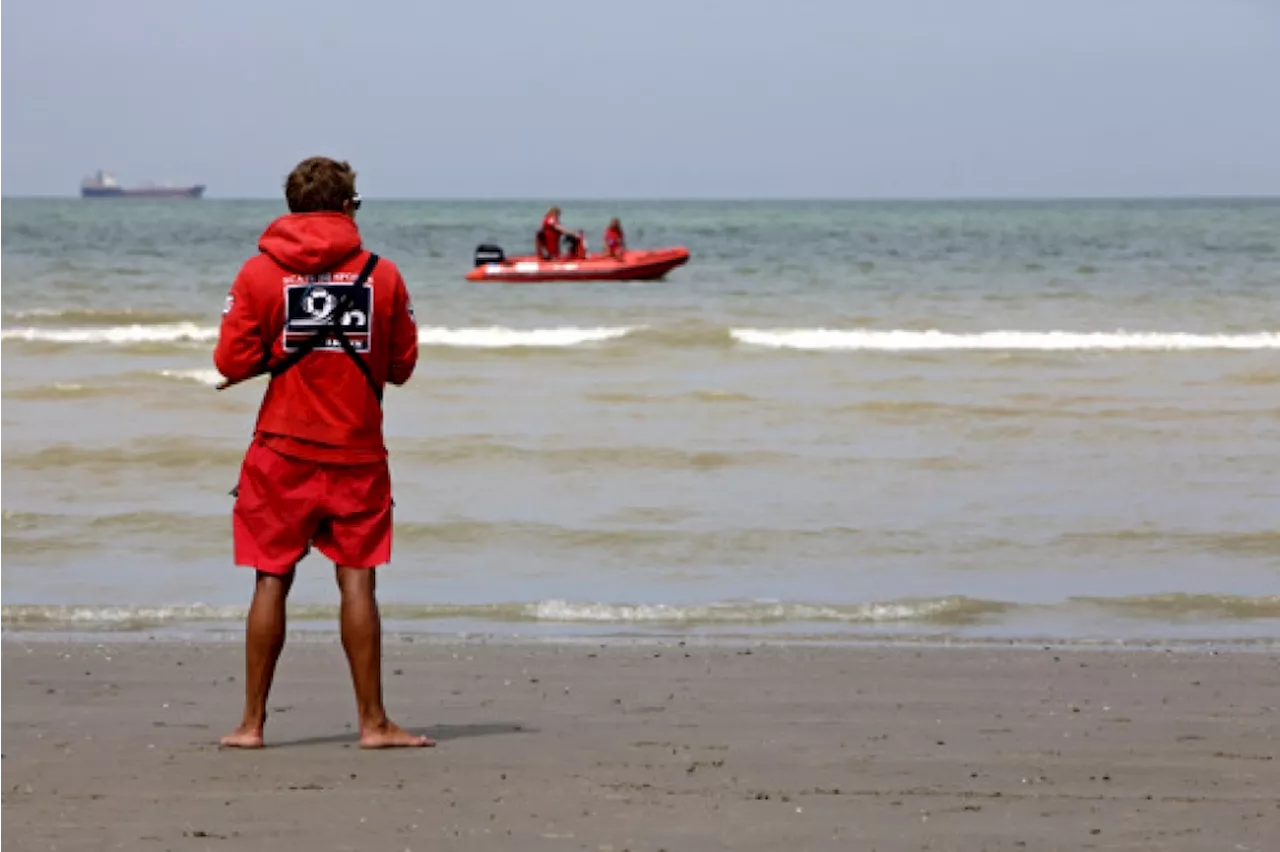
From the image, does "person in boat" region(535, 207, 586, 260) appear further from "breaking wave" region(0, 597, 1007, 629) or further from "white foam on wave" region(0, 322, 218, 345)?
"breaking wave" region(0, 597, 1007, 629)

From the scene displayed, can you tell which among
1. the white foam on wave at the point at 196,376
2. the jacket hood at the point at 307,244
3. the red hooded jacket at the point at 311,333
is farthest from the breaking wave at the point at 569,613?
the white foam on wave at the point at 196,376

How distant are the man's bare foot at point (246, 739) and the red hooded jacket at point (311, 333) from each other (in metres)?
0.73

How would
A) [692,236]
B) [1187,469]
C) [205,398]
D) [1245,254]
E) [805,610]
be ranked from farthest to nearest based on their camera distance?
[692,236] → [1245,254] → [205,398] → [1187,469] → [805,610]

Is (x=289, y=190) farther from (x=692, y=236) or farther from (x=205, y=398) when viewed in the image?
(x=692, y=236)

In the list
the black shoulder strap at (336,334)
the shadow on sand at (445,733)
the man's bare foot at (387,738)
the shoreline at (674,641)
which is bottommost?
the shoreline at (674,641)

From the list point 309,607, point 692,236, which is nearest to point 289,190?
point 309,607

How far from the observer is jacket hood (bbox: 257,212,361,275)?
15.6ft

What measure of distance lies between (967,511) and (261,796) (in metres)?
6.09

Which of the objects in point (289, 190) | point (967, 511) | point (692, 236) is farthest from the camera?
point (692, 236)

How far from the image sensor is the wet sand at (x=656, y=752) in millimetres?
4199

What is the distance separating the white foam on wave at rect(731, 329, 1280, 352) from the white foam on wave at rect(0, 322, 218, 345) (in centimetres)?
690

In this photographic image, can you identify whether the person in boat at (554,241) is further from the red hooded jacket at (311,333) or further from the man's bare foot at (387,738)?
the red hooded jacket at (311,333)

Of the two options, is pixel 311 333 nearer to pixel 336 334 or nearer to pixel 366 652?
pixel 336 334

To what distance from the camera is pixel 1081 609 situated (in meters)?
7.65
